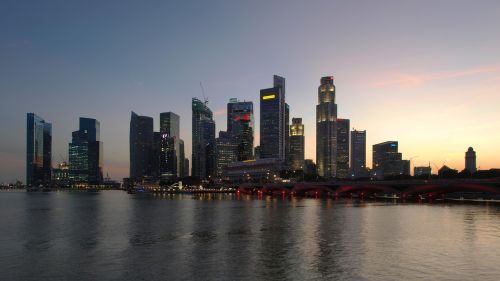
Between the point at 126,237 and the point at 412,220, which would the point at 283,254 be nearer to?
the point at 126,237

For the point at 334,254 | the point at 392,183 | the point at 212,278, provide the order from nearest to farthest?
the point at 212,278
the point at 334,254
the point at 392,183

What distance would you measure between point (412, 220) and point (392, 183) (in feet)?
267

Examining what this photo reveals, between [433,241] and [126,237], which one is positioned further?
[126,237]

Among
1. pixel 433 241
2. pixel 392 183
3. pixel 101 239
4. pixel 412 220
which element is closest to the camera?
pixel 433 241

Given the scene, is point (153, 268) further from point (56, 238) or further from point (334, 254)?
point (56, 238)

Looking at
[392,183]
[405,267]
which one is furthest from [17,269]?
[392,183]

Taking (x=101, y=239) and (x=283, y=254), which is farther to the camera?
(x=101, y=239)

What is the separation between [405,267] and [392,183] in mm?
128131

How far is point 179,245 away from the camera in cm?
5144

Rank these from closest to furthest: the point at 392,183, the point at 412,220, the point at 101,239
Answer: the point at 101,239 → the point at 412,220 → the point at 392,183

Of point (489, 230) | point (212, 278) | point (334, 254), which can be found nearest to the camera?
point (212, 278)

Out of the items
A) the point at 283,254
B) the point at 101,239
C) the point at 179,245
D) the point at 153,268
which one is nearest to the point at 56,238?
the point at 101,239

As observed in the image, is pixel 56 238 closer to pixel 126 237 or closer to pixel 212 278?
pixel 126 237

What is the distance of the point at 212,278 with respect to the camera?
34.3 metres
